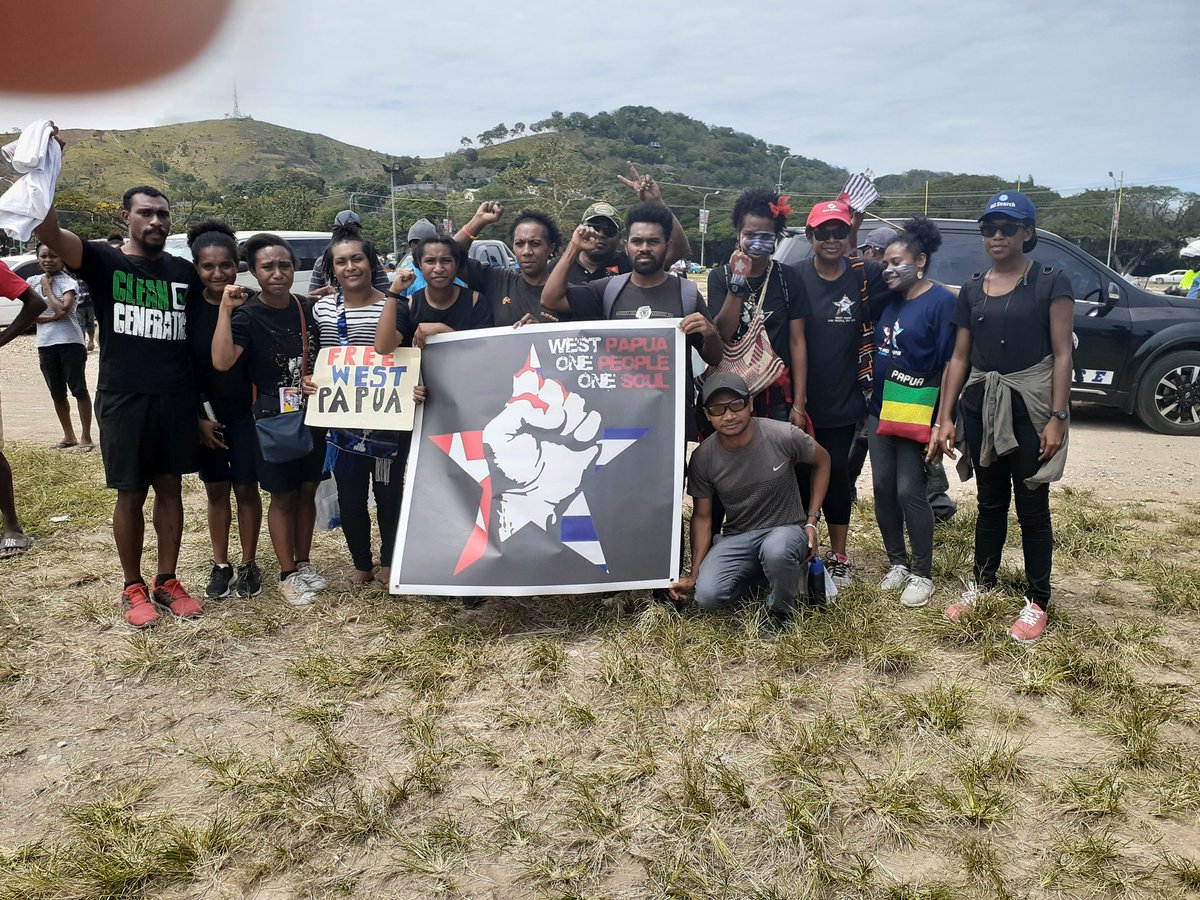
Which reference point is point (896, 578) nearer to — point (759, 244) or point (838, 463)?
point (838, 463)

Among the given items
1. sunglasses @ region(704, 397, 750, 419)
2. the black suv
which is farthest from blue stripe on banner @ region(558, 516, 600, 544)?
the black suv

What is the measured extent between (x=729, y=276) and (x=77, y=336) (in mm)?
6336

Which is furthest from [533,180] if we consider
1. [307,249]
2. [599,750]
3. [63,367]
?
[599,750]

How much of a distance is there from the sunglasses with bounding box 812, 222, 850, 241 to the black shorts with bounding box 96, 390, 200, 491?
312 cm

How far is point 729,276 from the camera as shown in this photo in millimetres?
3852

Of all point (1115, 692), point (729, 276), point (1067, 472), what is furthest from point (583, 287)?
point (1067, 472)

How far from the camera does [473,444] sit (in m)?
4.01

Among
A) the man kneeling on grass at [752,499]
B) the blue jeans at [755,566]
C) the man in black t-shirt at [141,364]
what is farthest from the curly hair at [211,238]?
the blue jeans at [755,566]

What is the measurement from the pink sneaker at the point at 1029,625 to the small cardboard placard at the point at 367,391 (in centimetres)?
290

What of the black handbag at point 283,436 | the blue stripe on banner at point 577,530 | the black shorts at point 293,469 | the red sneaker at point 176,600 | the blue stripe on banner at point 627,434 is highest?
the blue stripe on banner at point 627,434

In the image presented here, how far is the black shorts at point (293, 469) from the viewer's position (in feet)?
13.7

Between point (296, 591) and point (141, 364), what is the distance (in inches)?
52.5

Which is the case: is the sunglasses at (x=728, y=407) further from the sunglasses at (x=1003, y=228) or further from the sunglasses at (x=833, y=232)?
the sunglasses at (x=1003, y=228)

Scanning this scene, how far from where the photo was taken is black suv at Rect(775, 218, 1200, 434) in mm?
7855
